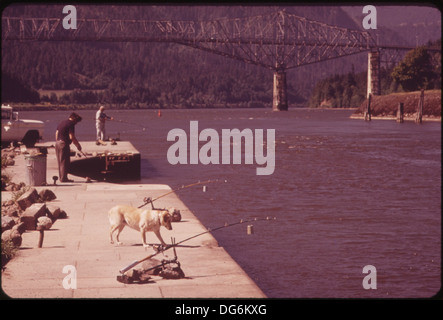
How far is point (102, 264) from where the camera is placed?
11.9 m

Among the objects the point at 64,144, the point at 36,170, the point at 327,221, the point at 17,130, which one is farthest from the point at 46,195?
the point at 17,130

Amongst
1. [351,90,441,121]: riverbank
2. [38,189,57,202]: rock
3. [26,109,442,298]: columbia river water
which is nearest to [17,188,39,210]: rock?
[38,189,57,202]: rock

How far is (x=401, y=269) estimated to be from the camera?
57.2 feet

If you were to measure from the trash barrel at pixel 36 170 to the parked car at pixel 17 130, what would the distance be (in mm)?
21427

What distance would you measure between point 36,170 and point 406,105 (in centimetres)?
13503

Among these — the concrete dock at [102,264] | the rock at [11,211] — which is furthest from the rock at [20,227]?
the rock at [11,211]

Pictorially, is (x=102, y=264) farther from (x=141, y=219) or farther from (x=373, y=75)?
(x=373, y=75)

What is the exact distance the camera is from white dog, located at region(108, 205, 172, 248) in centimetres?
1203

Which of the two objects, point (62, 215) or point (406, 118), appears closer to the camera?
point (62, 215)

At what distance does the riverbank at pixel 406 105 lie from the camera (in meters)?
139

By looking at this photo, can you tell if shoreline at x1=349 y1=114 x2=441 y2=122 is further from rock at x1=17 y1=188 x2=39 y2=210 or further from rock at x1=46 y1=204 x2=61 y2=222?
rock at x1=46 y1=204 x2=61 y2=222

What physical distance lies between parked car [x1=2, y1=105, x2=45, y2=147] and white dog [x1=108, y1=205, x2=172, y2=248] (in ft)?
104

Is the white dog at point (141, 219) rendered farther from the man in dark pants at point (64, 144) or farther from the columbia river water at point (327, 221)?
the man in dark pants at point (64, 144)

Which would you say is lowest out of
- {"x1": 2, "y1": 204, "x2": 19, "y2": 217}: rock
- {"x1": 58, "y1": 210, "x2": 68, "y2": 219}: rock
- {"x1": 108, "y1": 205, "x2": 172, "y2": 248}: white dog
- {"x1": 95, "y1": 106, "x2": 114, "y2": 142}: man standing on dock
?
{"x1": 2, "y1": 204, "x2": 19, "y2": 217}: rock
